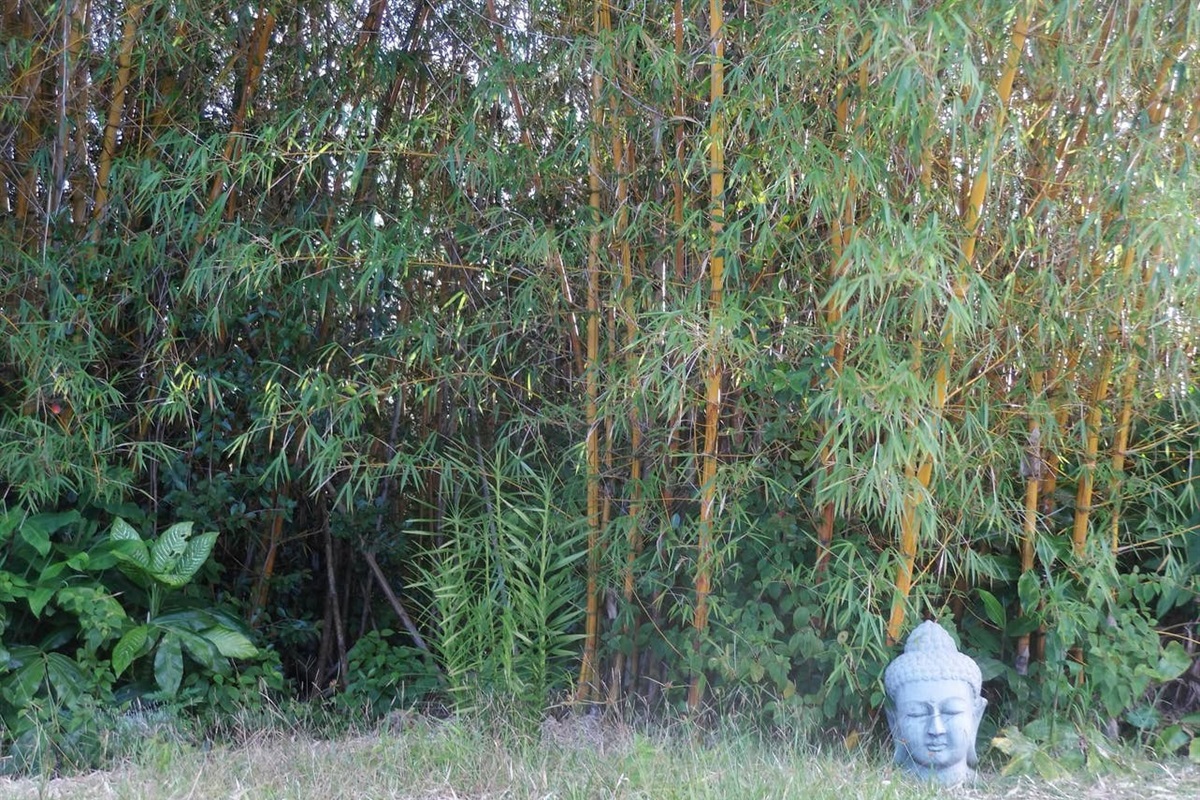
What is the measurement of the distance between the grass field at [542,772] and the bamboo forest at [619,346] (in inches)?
8.3

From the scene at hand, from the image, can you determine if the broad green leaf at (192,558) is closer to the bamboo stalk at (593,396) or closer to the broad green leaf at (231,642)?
the broad green leaf at (231,642)

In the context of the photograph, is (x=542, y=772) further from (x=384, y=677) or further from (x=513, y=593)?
(x=384, y=677)

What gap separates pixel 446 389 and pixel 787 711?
1640mm

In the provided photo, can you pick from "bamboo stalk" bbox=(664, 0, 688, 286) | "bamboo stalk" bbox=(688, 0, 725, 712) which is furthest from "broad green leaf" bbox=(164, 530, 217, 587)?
"bamboo stalk" bbox=(664, 0, 688, 286)

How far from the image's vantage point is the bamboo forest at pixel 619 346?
2.92 m

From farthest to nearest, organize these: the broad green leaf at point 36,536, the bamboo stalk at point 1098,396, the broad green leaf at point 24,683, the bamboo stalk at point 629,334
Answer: the broad green leaf at point 36,536 → the broad green leaf at point 24,683 → the bamboo stalk at point 629,334 → the bamboo stalk at point 1098,396

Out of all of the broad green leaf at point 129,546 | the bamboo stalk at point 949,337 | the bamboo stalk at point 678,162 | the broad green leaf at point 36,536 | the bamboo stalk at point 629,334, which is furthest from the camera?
the broad green leaf at point 129,546

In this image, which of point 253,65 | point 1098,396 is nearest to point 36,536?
point 253,65

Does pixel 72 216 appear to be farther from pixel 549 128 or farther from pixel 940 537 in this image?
pixel 940 537

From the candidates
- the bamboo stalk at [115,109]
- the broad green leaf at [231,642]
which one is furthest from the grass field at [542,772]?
the bamboo stalk at [115,109]

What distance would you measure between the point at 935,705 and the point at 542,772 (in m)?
1.04

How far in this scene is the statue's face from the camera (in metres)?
2.93

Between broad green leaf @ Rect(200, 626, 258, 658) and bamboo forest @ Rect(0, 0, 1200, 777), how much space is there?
0.05ft

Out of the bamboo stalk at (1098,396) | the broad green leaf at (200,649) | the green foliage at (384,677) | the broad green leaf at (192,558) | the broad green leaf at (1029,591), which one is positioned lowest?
the green foliage at (384,677)
